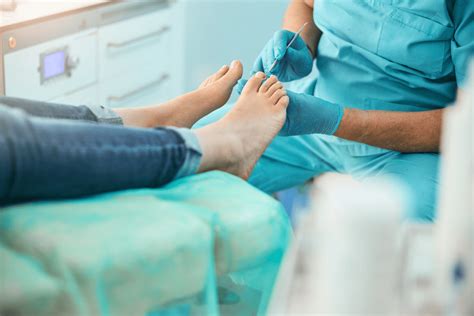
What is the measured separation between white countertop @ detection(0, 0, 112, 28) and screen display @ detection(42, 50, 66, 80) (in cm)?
11

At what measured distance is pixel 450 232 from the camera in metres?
0.67

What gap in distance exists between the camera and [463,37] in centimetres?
150

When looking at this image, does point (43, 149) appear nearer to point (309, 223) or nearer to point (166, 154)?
point (166, 154)

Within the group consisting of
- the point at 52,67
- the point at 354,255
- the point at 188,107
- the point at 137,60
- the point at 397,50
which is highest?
the point at 354,255

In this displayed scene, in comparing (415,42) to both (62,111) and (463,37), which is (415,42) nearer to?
(463,37)

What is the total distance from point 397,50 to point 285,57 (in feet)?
0.83

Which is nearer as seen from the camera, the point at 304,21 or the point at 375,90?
the point at 375,90

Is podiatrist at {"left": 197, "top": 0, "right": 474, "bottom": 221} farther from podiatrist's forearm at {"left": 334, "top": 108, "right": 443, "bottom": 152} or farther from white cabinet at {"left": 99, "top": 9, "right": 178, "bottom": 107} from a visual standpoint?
white cabinet at {"left": 99, "top": 9, "right": 178, "bottom": 107}

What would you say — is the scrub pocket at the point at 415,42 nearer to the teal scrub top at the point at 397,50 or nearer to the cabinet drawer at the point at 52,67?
the teal scrub top at the point at 397,50

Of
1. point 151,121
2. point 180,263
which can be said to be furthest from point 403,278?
point 151,121

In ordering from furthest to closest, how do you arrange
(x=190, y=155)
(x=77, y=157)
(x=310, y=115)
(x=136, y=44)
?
(x=136, y=44) < (x=310, y=115) < (x=190, y=155) < (x=77, y=157)

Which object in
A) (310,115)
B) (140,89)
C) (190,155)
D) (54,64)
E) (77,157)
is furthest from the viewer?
(140,89)

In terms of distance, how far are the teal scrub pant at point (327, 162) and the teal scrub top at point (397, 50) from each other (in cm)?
11

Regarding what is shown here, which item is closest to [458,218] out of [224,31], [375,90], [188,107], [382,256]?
[382,256]
